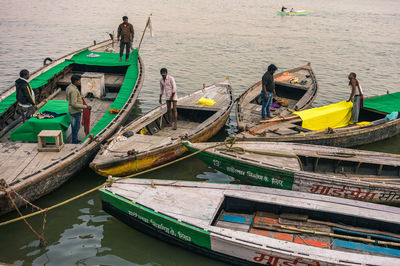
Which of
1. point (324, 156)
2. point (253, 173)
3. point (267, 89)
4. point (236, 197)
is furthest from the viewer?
point (267, 89)

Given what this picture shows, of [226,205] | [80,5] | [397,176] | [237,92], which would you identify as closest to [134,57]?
[237,92]

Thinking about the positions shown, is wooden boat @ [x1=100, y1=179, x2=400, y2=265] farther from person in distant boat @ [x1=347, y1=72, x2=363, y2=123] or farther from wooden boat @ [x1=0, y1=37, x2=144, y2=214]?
person in distant boat @ [x1=347, y1=72, x2=363, y2=123]

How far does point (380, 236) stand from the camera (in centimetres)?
710

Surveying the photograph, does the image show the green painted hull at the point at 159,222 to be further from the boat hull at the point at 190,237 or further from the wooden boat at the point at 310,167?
the wooden boat at the point at 310,167

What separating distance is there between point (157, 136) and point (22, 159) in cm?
385

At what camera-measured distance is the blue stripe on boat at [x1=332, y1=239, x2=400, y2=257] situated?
681 cm

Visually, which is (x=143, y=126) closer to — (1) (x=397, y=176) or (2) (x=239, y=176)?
(2) (x=239, y=176)

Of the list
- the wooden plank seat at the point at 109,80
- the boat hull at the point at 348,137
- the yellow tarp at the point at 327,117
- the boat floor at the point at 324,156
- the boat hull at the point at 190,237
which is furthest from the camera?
the wooden plank seat at the point at 109,80

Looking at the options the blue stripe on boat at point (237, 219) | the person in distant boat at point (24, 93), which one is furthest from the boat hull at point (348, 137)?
the person in distant boat at point (24, 93)

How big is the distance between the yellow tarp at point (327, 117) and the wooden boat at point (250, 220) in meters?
4.59

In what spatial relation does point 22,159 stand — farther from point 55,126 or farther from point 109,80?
point 109,80

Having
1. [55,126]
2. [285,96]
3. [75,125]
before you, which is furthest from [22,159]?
[285,96]

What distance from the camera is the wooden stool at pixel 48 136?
8.50 m

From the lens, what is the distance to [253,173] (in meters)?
8.77
